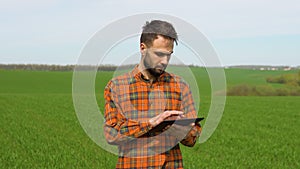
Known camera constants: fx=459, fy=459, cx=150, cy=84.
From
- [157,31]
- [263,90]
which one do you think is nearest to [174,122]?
[157,31]

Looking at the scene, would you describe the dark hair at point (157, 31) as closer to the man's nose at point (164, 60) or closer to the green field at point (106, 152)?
the man's nose at point (164, 60)

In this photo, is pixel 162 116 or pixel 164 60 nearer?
pixel 162 116

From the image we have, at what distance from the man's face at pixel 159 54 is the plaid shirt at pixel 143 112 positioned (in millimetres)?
130

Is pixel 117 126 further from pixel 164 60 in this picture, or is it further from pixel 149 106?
pixel 164 60

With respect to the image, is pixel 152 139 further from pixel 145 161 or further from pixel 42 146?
pixel 42 146

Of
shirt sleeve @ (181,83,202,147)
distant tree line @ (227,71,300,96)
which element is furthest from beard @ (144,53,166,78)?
distant tree line @ (227,71,300,96)

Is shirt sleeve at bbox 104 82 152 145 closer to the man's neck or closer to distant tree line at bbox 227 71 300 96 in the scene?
the man's neck

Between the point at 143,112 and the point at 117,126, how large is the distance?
17 cm

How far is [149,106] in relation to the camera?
2.38 m

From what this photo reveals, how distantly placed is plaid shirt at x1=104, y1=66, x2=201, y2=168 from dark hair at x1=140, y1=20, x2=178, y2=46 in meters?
0.21

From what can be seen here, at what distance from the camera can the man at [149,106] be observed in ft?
7.37

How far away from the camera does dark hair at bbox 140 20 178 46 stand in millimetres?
2228

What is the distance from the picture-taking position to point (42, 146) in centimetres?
929

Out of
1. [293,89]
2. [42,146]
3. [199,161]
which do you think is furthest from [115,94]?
[293,89]
